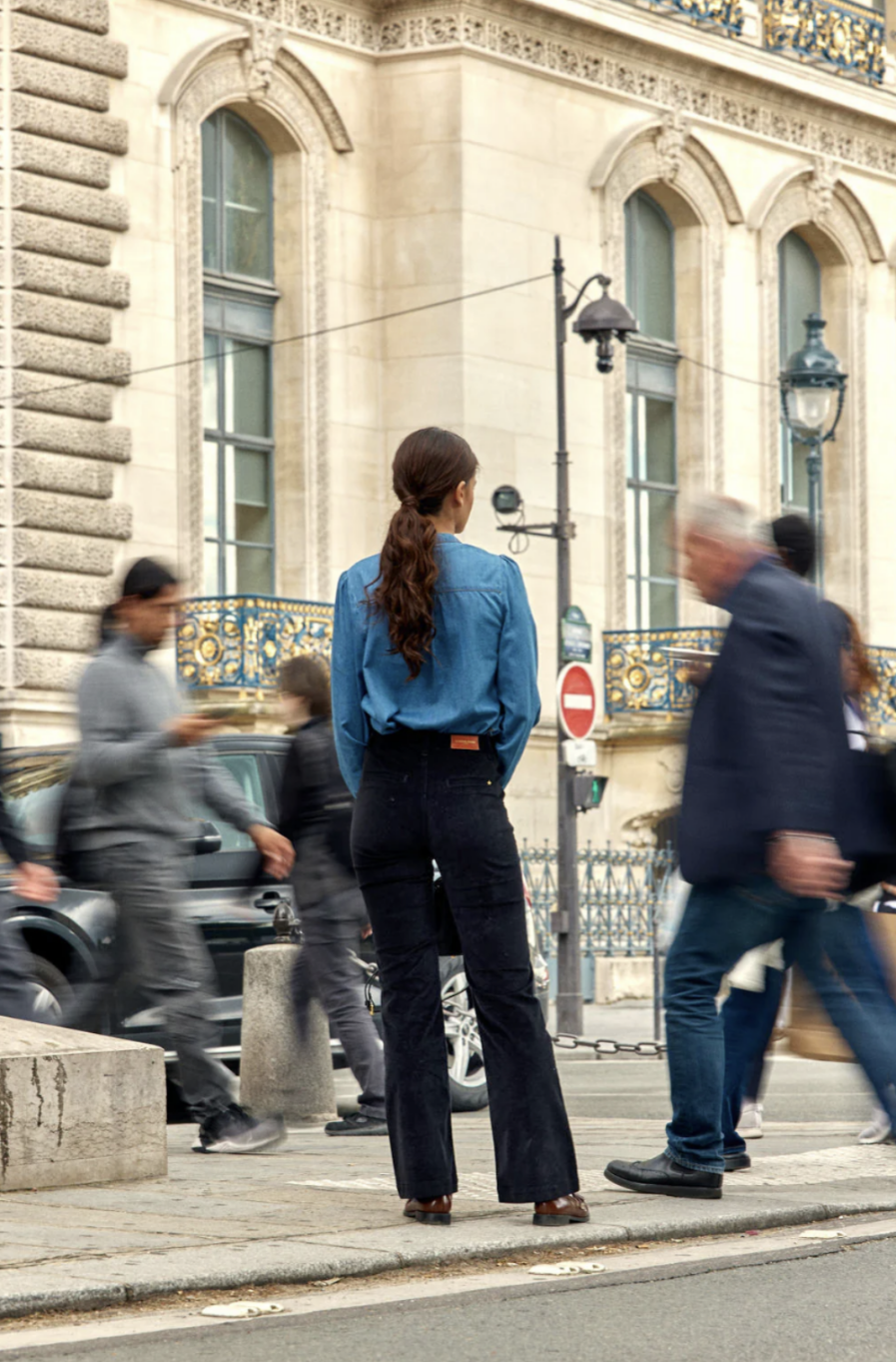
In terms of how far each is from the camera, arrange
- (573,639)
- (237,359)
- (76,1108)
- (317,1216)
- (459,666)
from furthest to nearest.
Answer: (237,359) < (573,639) < (76,1108) < (317,1216) < (459,666)

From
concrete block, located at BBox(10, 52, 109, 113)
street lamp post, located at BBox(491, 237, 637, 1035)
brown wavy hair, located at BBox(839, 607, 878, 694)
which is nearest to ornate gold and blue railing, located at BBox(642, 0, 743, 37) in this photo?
street lamp post, located at BBox(491, 237, 637, 1035)

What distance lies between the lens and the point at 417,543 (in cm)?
671

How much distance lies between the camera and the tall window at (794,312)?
32312mm

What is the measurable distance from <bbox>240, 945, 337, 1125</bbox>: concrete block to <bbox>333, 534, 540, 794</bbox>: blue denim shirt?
14.0 ft

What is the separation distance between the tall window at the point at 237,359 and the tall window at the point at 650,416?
4.86 m

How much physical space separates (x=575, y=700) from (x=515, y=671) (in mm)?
14934

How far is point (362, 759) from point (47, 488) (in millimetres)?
17460

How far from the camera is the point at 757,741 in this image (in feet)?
23.1

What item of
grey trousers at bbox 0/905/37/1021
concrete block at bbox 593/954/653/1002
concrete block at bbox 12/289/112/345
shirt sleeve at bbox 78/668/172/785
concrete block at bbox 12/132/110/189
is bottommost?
concrete block at bbox 593/954/653/1002

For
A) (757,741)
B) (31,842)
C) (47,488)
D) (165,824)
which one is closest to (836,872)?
(757,741)

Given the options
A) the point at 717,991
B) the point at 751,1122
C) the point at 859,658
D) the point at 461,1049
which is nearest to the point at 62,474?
the point at 461,1049

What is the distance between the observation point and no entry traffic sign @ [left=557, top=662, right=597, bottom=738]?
21344 mm

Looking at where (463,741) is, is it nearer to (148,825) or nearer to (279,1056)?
(148,825)

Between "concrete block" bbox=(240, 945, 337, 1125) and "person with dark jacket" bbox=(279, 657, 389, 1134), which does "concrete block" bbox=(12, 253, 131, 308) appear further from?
"person with dark jacket" bbox=(279, 657, 389, 1134)
